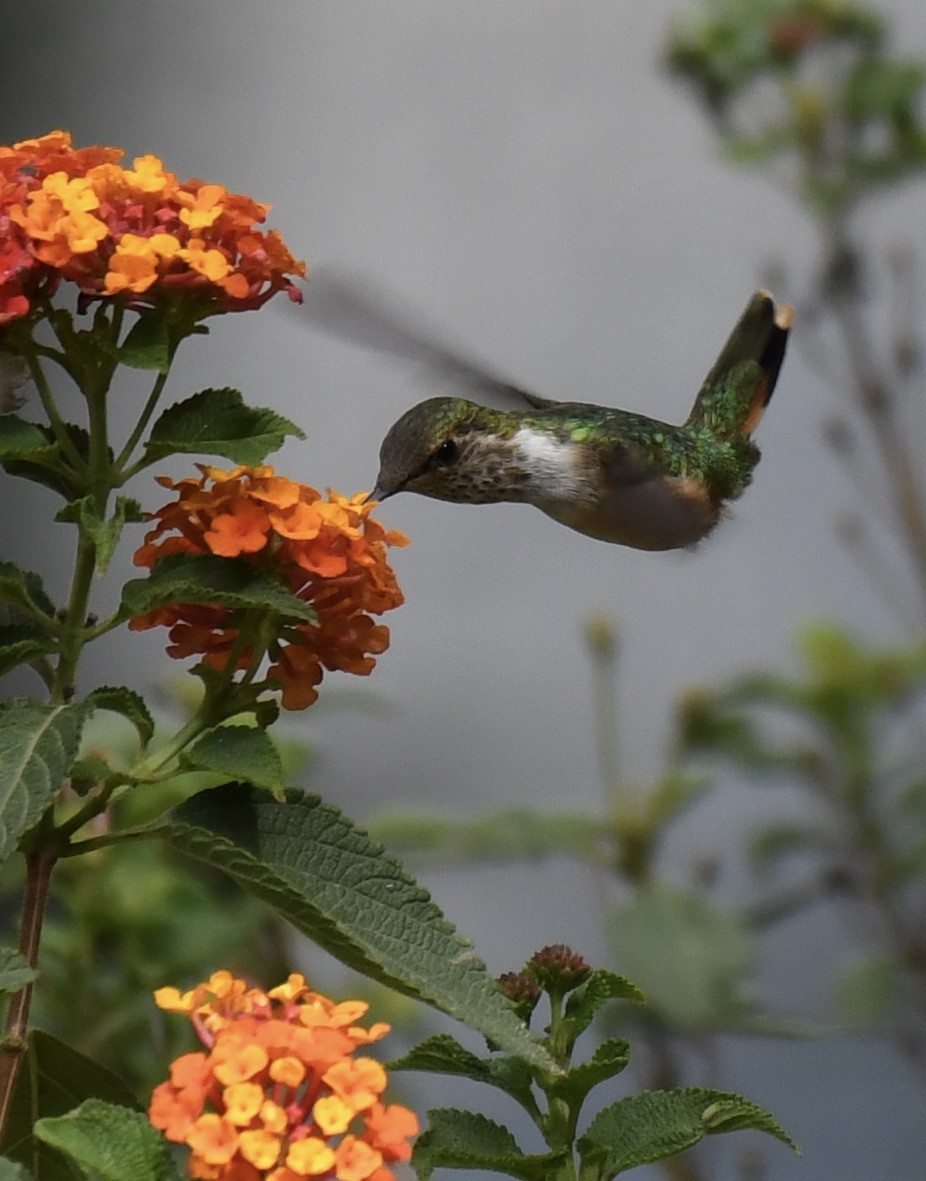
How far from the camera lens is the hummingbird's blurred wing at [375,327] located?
65cm

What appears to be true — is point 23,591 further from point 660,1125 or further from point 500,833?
point 500,833

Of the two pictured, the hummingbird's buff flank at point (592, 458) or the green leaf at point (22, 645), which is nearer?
the green leaf at point (22, 645)

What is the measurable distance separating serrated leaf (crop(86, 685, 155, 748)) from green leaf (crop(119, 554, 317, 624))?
0.08 ft

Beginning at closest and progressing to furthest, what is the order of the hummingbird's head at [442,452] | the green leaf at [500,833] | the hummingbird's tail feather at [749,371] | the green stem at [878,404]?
the hummingbird's head at [442,452] → the hummingbird's tail feather at [749,371] → the green leaf at [500,833] → the green stem at [878,404]

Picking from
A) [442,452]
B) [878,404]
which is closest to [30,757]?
[442,452]

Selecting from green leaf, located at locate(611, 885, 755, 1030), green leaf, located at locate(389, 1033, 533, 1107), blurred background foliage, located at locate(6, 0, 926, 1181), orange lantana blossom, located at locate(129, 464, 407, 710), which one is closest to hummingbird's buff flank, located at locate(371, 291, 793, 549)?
orange lantana blossom, located at locate(129, 464, 407, 710)

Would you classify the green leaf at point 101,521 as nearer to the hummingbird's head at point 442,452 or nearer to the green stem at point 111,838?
the green stem at point 111,838

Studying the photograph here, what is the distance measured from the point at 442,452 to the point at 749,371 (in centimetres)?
26

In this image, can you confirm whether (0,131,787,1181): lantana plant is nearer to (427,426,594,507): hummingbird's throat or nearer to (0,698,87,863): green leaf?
(0,698,87,863): green leaf

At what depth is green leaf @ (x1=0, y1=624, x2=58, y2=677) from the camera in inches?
18.3

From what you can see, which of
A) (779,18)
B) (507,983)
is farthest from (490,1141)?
(779,18)

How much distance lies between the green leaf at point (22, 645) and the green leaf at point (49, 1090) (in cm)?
13

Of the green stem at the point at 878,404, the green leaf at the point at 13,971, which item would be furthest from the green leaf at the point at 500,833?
the green leaf at the point at 13,971

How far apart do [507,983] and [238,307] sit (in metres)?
0.24
